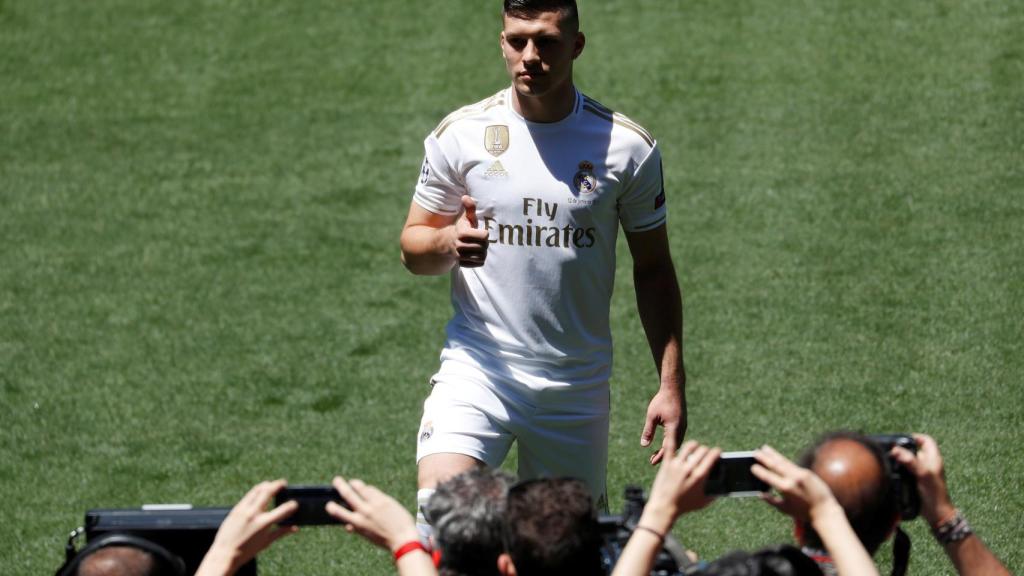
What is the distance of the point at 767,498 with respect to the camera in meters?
3.37

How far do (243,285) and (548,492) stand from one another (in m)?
5.66

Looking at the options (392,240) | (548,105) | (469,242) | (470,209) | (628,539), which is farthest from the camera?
(392,240)

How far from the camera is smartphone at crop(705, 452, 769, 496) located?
11.1ft

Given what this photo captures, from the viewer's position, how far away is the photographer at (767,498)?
10.3ft

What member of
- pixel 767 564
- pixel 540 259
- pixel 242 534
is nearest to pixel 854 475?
pixel 767 564

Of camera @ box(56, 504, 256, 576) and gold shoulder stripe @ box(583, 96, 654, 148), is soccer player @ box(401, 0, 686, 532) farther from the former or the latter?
camera @ box(56, 504, 256, 576)

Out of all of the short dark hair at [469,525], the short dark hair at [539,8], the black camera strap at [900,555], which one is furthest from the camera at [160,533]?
the short dark hair at [539,8]

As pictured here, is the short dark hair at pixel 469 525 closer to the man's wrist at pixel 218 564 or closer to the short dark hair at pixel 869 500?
the man's wrist at pixel 218 564

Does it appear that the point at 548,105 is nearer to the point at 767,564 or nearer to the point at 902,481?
the point at 902,481

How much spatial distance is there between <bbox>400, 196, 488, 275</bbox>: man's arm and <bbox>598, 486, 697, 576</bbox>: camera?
119 cm

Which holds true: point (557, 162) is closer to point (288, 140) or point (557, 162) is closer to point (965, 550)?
point (965, 550)

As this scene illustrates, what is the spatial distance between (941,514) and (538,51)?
206 centimetres

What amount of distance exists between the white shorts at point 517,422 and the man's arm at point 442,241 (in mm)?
386

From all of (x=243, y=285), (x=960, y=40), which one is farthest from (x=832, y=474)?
(x=960, y=40)
